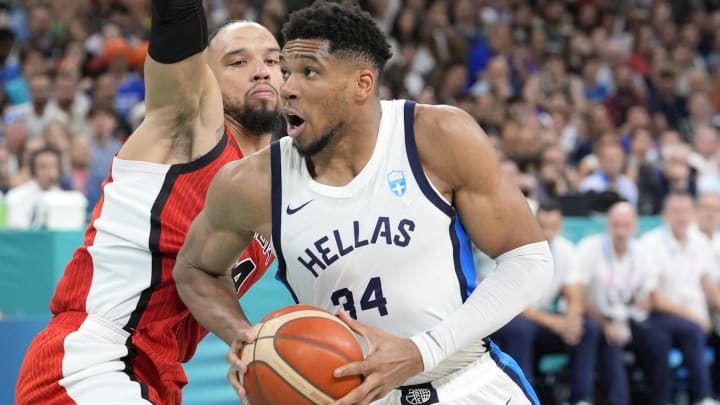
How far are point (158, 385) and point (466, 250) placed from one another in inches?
47.8

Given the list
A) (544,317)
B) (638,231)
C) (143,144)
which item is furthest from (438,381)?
(638,231)

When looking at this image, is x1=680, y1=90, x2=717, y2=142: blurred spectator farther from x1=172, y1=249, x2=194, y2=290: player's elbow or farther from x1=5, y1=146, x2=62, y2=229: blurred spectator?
x1=172, y1=249, x2=194, y2=290: player's elbow

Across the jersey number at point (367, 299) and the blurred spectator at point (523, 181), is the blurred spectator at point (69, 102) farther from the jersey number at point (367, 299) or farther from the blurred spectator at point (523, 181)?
the jersey number at point (367, 299)

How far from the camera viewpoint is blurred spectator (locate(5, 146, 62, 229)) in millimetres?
8258

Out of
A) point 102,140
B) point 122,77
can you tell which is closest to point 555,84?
point 122,77

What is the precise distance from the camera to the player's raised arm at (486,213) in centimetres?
357

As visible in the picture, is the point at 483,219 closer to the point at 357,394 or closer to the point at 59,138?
the point at 357,394

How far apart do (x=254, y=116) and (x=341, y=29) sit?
1075 mm

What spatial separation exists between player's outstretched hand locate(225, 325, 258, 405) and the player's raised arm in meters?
0.61

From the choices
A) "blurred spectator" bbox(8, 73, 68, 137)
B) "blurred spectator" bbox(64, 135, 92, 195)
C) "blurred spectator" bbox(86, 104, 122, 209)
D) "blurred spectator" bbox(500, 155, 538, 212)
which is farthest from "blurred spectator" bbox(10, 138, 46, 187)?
"blurred spectator" bbox(500, 155, 538, 212)

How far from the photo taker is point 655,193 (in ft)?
39.1

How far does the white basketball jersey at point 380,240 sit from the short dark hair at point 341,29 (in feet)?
0.85

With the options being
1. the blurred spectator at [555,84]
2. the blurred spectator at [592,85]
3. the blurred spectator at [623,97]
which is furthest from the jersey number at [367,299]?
the blurred spectator at [592,85]

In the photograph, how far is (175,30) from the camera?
382 cm
